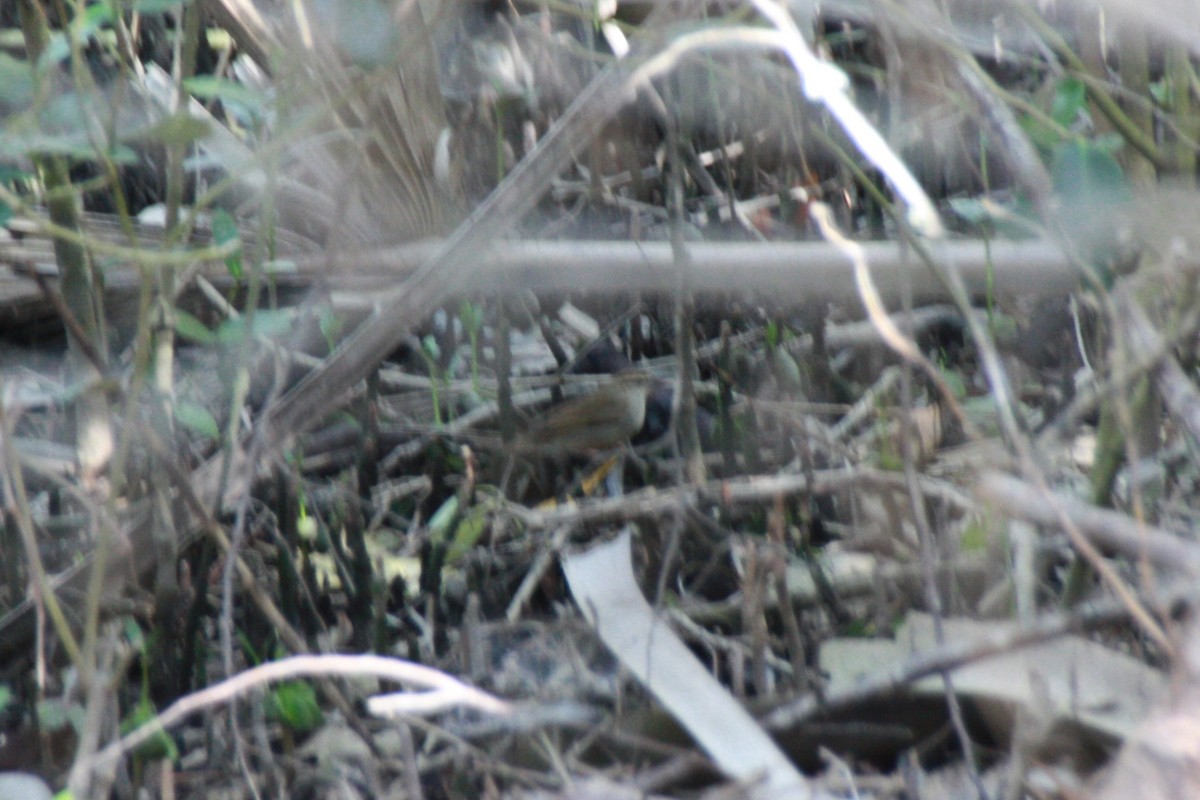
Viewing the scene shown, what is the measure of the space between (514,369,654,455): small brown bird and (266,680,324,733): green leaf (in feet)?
1.96

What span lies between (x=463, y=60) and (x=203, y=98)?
0.53 meters

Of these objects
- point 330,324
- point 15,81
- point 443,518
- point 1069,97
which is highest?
point 15,81

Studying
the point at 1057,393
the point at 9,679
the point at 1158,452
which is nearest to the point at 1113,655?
the point at 1158,452

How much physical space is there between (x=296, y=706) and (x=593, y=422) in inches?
28.1

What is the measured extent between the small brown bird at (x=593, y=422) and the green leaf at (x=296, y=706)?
596 millimetres

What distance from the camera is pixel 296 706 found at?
A: 143 centimetres

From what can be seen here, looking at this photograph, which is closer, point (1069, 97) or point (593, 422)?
point (1069, 97)

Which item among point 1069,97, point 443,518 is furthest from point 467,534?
point 1069,97

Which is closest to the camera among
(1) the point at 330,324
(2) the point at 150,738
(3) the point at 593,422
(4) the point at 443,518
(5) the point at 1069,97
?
(2) the point at 150,738

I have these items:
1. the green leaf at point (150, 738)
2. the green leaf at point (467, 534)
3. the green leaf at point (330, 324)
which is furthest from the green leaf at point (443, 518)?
the green leaf at point (150, 738)

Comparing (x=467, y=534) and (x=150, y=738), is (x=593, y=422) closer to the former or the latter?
(x=467, y=534)

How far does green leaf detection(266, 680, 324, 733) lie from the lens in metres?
1.43

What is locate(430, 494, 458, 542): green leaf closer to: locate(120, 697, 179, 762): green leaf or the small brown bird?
the small brown bird

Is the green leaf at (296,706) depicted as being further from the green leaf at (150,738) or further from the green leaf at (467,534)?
the green leaf at (467,534)
